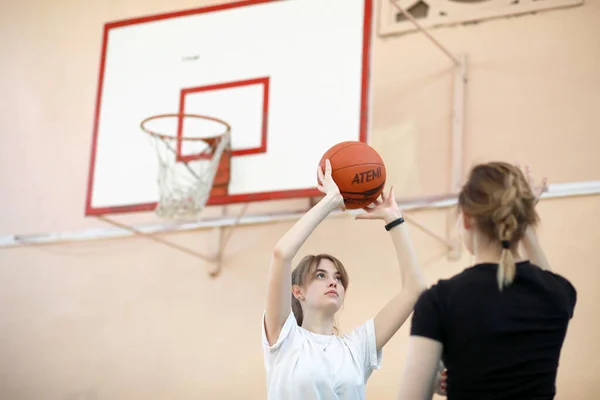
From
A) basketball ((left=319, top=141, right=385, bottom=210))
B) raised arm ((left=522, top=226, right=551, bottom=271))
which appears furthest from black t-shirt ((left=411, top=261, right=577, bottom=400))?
basketball ((left=319, top=141, right=385, bottom=210))

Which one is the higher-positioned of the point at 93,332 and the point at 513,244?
the point at 513,244

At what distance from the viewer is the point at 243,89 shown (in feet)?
16.6

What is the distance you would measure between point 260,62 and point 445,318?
3417 mm

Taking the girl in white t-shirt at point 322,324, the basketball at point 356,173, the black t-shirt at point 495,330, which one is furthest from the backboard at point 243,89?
the black t-shirt at point 495,330

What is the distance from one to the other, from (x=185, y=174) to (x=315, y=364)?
2493mm

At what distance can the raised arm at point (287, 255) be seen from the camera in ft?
8.04

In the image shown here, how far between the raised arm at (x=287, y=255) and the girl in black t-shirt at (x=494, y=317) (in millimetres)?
613

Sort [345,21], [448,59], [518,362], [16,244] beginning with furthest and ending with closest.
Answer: [16,244] < [448,59] < [345,21] < [518,362]

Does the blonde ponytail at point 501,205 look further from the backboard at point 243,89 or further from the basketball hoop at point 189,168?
the basketball hoop at point 189,168

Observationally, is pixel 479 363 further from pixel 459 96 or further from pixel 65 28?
pixel 65 28

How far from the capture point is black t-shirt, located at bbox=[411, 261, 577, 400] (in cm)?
178

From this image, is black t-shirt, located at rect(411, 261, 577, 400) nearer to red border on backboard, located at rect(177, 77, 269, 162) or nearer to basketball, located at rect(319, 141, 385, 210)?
basketball, located at rect(319, 141, 385, 210)

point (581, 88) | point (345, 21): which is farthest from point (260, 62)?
point (581, 88)

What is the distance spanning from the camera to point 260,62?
5.04 m
